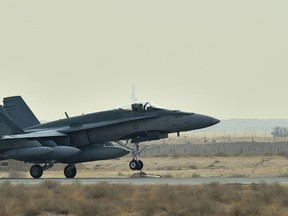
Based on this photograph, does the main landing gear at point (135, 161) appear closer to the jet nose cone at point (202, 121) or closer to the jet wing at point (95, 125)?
the jet wing at point (95, 125)

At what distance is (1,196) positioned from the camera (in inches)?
1214

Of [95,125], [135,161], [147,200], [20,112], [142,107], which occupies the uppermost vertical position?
[20,112]

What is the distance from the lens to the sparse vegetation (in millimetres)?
26781

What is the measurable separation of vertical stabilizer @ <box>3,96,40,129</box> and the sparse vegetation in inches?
637

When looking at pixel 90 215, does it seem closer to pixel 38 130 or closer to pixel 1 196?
pixel 1 196

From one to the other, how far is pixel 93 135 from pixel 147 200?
16437 millimetres

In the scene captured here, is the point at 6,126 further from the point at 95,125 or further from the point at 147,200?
the point at 147,200

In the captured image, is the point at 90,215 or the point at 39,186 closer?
the point at 90,215

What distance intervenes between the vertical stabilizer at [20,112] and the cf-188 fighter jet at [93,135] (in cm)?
279

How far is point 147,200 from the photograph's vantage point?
2848cm

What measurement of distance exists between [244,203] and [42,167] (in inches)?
744

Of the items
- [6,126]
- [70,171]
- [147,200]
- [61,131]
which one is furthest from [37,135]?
[147,200]

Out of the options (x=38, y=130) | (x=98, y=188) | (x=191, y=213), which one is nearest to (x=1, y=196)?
(x=98, y=188)

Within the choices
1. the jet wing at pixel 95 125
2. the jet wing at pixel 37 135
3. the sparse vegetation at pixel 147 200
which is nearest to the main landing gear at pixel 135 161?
the jet wing at pixel 95 125
